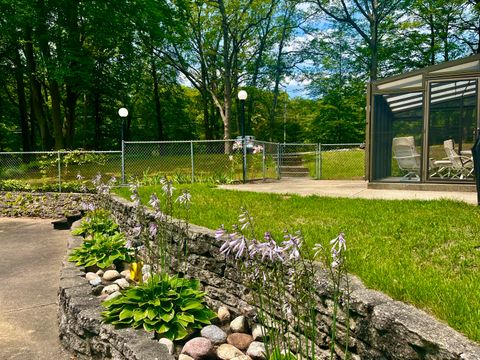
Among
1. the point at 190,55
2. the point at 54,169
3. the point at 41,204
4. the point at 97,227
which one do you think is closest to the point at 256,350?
the point at 97,227

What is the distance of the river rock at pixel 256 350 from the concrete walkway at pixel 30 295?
5.33ft

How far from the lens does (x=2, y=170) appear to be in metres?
12.7

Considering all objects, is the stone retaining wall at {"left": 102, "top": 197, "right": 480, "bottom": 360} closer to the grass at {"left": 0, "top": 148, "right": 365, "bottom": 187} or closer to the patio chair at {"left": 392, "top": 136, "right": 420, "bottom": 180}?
the patio chair at {"left": 392, "top": 136, "right": 420, "bottom": 180}

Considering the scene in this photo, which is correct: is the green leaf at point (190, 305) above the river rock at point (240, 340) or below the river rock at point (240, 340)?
above

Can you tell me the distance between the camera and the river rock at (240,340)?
→ 10.4 feet

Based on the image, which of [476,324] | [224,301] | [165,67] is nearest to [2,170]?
[224,301]

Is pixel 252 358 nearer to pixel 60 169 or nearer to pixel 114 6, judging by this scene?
pixel 60 169

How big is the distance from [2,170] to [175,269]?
1100cm

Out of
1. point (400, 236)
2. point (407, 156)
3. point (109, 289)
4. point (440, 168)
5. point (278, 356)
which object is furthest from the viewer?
point (407, 156)

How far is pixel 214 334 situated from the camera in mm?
3225

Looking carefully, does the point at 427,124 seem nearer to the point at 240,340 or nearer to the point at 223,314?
the point at 223,314

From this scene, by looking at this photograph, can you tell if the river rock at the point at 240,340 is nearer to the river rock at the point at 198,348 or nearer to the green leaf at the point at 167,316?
the river rock at the point at 198,348

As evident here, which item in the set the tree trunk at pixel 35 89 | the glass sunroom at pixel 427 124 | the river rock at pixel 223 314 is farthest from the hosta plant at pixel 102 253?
the tree trunk at pixel 35 89

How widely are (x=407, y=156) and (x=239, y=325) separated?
667cm
